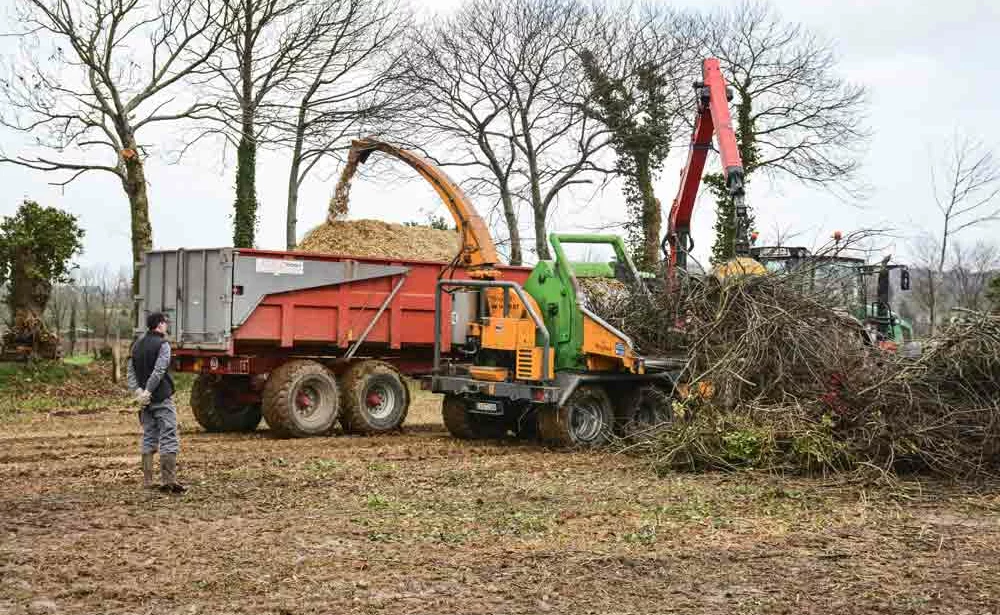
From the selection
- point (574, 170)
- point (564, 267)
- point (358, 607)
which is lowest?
point (358, 607)

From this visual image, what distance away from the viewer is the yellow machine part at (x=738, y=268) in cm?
1338

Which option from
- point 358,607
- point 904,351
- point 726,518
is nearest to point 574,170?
point 904,351

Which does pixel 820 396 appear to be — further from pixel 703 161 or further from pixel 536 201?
pixel 536 201

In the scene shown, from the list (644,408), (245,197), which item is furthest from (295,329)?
(245,197)

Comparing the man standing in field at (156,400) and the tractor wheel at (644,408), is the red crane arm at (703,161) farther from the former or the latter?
the man standing in field at (156,400)

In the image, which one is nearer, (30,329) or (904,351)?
(904,351)

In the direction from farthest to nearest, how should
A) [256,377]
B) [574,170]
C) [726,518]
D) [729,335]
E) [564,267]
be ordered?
1. [574,170]
2. [256,377]
3. [564,267]
4. [729,335]
5. [726,518]

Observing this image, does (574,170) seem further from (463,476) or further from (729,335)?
(463,476)

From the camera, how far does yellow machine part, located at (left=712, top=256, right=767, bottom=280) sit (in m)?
13.4

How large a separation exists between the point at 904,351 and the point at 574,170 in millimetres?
18465

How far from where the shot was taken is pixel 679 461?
462 inches

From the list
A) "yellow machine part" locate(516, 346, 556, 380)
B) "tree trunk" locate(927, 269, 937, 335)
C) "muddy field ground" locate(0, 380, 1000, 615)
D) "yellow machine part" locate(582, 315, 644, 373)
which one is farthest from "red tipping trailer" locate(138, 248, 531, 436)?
"tree trunk" locate(927, 269, 937, 335)

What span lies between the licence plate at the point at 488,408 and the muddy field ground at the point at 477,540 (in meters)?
1.61

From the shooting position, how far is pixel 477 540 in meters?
8.16
